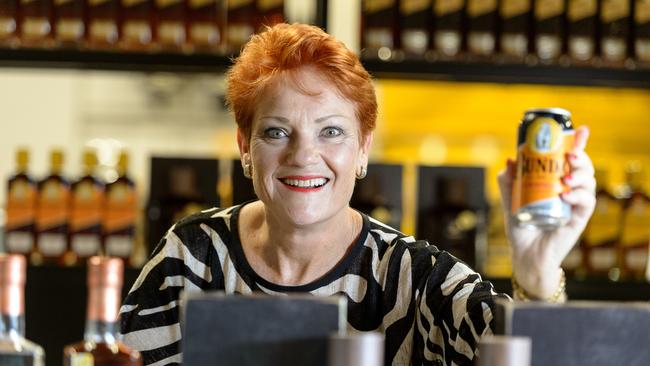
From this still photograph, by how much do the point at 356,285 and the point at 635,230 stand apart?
4.62ft

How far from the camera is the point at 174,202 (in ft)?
9.45

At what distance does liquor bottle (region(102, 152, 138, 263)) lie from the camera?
9.43 ft

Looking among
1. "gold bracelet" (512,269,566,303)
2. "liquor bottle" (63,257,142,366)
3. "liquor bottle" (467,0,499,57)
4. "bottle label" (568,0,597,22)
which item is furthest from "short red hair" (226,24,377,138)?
"bottle label" (568,0,597,22)

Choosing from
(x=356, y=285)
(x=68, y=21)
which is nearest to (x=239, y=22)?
(x=68, y=21)

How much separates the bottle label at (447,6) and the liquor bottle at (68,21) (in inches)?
34.9

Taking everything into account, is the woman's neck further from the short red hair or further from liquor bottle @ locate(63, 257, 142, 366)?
liquor bottle @ locate(63, 257, 142, 366)

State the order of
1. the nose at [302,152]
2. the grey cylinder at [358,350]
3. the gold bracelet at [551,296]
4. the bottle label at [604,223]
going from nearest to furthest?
the grey cylinder at [358,350] < the gold bracelet at [551,296] < the nose at [302,152] < the bottle label at [604,223]

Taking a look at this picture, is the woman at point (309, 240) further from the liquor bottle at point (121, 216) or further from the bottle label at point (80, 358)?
the liquor bottle at point (121, 216)

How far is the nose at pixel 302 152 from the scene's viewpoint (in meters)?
1.66

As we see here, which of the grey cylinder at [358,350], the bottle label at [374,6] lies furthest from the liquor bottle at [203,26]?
the grey cylinder at [358,350]

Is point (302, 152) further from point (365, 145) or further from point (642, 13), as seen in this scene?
point (642, 13)

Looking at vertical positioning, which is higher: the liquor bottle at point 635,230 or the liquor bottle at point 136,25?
the liquor bottle at point 136,25

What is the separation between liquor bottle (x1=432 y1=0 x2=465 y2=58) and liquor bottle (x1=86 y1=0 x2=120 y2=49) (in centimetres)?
81

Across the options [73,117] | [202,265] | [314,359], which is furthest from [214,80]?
[314,359]
